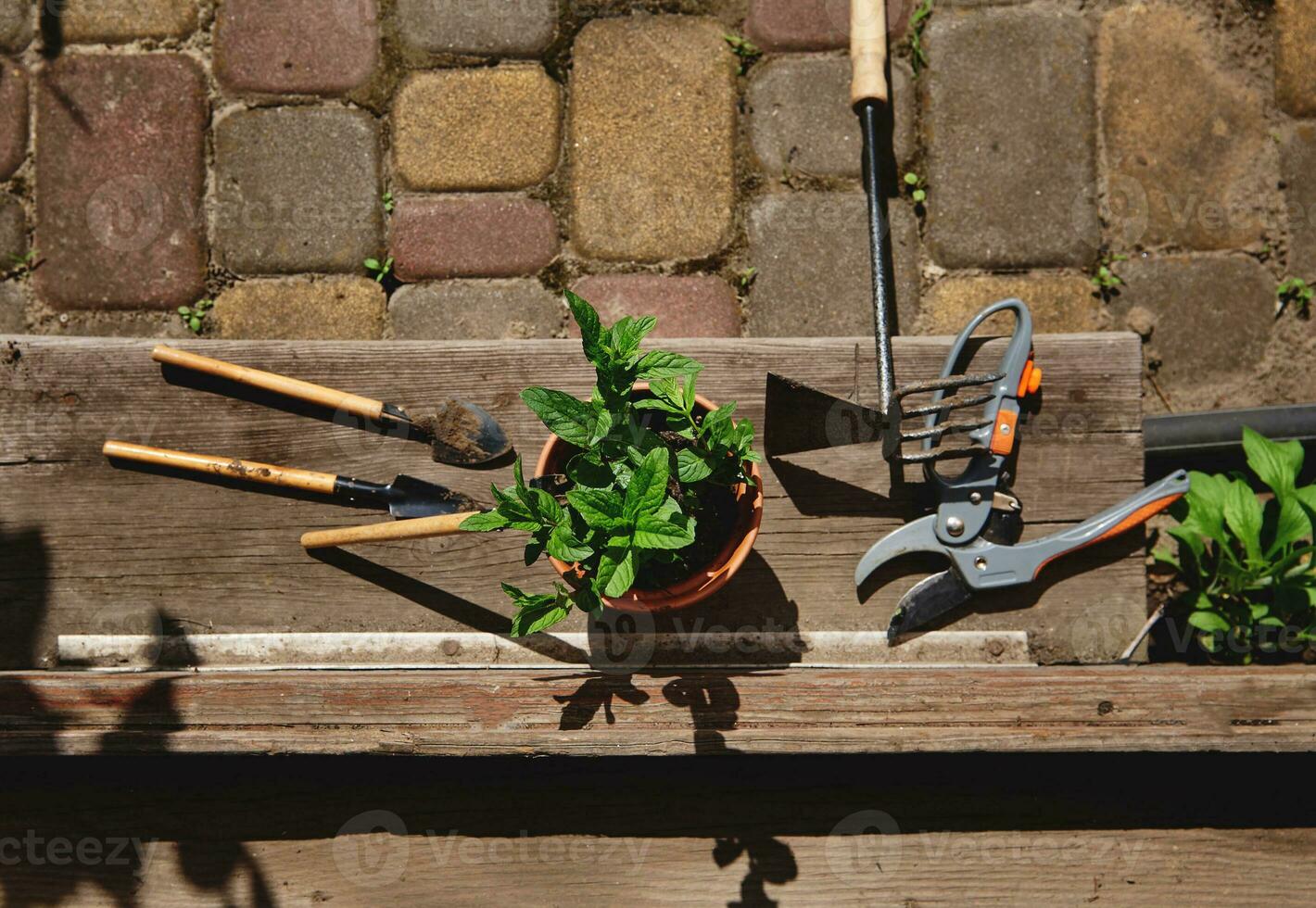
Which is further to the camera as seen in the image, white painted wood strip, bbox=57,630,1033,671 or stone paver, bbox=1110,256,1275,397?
stone paver, bbox=1110,256,1275,397

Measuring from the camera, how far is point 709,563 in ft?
5.24

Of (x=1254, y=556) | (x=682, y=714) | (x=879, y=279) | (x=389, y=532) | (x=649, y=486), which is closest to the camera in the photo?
(x=649, y=486)

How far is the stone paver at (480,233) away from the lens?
94.0 inches

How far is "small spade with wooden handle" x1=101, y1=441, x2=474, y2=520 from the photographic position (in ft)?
5.71


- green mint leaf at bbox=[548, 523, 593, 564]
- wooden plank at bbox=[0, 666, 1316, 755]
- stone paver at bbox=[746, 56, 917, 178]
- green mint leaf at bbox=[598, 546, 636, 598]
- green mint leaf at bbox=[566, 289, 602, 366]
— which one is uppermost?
stone paver at bbox=[746, 56, 917, 178]

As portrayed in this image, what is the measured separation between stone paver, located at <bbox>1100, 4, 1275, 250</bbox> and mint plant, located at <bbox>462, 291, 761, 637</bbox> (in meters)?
1.61

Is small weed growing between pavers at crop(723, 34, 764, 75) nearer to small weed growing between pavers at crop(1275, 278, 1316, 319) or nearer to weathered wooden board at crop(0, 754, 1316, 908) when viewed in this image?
small weed growing between pavers at crop(1275, 278, 1316, 319)

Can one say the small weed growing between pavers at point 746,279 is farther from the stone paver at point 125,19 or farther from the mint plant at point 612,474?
the stone paver at point 125,19

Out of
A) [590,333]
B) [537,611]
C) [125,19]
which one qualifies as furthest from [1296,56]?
[125,19]

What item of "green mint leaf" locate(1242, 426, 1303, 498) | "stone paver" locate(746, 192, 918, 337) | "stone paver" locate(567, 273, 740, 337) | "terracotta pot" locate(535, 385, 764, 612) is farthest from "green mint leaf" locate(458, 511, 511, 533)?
"green mint leaf" locate(1242, 426, 1303, 498)

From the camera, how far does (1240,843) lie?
64.9 inches

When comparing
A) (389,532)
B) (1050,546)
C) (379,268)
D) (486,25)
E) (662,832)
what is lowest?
(662,832)

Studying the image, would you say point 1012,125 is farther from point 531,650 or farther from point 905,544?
point 531,650

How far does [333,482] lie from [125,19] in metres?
1.60
